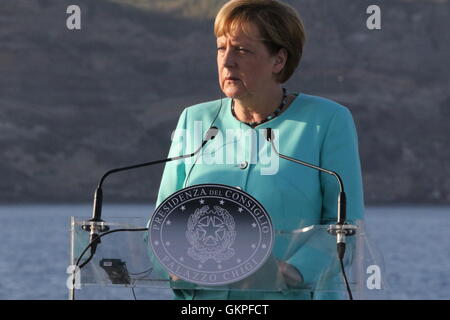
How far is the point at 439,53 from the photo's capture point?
54156mm

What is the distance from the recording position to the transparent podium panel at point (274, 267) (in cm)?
197

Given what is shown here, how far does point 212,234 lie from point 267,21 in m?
0.45

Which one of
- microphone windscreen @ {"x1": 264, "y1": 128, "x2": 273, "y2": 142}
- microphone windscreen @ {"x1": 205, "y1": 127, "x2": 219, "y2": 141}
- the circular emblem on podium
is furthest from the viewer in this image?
microphone windscreen @ {"x1": 205, "y1": 127, "x2": 219, "y2": 141}

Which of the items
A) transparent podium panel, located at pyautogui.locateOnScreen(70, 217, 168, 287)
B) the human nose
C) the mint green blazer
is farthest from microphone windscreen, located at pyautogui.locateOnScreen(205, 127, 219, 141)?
transparent podium panel, located at pyautogui.locateOnScreen(70, 217, 168, 287)

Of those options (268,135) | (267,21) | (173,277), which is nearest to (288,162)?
(268,135)

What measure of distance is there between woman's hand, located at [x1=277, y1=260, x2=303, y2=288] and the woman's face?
1.16 feet

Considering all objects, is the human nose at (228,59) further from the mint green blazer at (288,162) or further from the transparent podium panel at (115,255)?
the transparent podium panel at (115,255)

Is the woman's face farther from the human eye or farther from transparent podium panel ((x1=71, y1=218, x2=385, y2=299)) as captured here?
transparent podium panel ((x1=71, y1=218, x2=385, y2=299))

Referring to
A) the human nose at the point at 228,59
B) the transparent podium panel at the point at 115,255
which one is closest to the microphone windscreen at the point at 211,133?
the human nose at the point at 228,59

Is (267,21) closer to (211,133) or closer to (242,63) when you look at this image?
(242,63)

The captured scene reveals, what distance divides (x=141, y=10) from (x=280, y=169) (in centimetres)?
5246

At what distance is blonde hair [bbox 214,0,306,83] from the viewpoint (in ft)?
7.25

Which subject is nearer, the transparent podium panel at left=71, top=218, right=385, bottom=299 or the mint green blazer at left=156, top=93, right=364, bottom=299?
the transparent podium panel at left=71, top=218, right=385, bottom=299

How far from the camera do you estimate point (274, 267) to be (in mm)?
1981
